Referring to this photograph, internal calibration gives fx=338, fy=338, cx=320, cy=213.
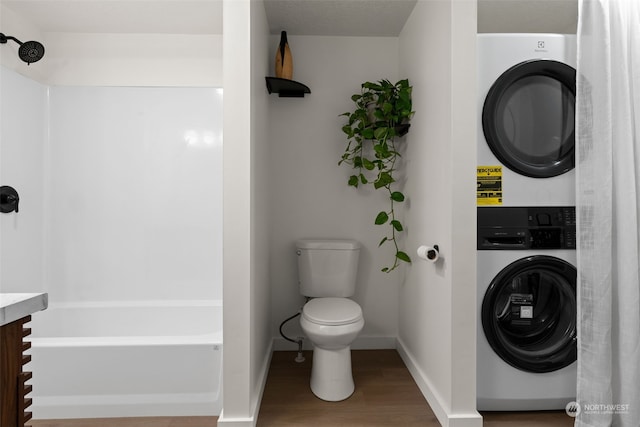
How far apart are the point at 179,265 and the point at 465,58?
7.57 feet

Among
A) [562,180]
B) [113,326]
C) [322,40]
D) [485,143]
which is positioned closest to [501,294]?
[562,180]

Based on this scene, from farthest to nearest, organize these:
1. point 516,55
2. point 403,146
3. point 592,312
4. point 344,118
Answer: point 344,118
point 403,146
point 516,55
point 592,312

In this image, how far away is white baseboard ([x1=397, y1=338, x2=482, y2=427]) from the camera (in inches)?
62.1

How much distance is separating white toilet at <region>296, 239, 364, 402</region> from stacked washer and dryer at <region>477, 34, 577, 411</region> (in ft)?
2.27

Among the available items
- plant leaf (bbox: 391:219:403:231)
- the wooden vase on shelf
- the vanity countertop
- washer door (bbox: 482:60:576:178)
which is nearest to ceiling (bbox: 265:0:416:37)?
the wooden vase on shelf

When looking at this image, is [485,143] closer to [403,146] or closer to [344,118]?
[403,146]

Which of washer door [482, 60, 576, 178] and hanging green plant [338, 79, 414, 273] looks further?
hanging green plant [338, 79, 414, 273]

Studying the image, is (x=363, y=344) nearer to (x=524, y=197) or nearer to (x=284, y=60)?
(x=524, y=197)

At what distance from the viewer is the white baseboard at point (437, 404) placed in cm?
158

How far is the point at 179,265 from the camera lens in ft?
8.47

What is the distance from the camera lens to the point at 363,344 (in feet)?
8.45

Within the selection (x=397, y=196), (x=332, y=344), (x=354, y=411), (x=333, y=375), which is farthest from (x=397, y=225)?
(x=354, y=411)

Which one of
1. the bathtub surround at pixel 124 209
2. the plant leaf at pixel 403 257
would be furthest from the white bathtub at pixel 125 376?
the plant leaf at pixel 403 257

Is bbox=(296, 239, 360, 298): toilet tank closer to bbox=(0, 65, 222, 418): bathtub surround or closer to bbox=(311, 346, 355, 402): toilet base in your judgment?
bbox=(311, 346, 355, 402): toilet base
